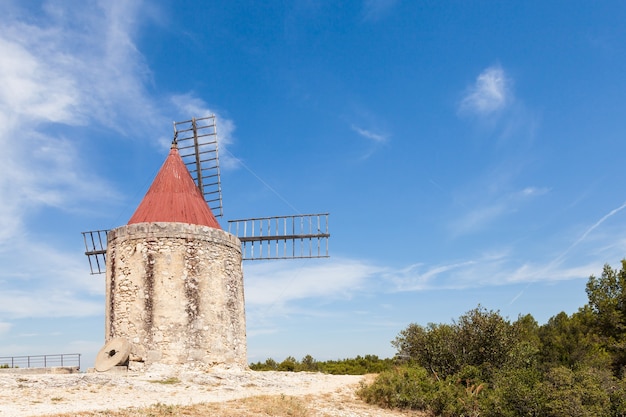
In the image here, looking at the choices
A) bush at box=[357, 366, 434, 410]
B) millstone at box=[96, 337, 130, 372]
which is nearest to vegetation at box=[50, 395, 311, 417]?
bush at box=[357, 366, 434, 410]

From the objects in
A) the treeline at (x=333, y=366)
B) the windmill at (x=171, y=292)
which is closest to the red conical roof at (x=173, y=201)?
the windmill at (x=171, y=292)

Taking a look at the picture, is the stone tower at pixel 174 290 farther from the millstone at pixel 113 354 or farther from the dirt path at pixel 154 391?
the dirt path at pixel 154 391

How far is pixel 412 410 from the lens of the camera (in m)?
13.9

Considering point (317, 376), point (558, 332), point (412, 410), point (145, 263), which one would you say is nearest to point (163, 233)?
point (145, 263)

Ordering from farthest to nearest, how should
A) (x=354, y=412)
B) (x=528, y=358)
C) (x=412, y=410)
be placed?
(x=528, y=358)
(x=412, y=410)
(x=354, y=412)

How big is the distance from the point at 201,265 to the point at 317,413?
6.95m

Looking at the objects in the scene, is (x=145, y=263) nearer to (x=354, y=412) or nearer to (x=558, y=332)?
(x=354, y=412)

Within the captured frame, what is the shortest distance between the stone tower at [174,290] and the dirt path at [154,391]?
97 cm

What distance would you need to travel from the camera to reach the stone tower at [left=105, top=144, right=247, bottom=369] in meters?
15.9

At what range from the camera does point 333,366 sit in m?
31.2

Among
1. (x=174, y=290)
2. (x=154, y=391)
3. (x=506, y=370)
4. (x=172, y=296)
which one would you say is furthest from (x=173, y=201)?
(x=506, y=370)

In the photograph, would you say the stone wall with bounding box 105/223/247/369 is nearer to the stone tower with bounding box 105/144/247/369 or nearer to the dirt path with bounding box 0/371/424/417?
the stone tower with bounding box 105/144/247/369

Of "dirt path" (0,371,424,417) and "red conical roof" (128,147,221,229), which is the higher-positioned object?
"red conical roof" (128,147,221,229)

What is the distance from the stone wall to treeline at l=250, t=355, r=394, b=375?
414 inches
